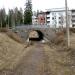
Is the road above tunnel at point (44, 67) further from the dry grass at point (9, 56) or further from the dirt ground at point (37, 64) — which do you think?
the dry grass at point (9, 56)

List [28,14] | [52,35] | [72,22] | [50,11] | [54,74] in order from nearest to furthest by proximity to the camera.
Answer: [54,74]
[52,35]
[28,14]
[72,22]
[50,11]

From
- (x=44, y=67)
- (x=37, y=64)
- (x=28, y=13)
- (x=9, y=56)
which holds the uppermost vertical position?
(x=28, y=13)

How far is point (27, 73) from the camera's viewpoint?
16.7m

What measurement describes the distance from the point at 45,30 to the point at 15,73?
65.7m

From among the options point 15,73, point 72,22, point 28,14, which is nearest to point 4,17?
point 28,14

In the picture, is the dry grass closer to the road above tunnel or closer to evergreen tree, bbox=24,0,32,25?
the road above tunnel

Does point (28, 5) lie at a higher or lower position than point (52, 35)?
higher

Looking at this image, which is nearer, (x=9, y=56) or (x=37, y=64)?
(x=37, y=64)

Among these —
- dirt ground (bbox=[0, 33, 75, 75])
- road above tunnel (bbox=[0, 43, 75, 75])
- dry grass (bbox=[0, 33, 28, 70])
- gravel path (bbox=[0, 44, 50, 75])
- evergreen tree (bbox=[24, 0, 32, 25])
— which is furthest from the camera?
evergreen tree (bbox=[24, 0, 32, 25])

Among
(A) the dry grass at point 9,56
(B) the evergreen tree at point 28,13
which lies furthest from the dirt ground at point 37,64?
(B) the evergreen tree at point 28,13

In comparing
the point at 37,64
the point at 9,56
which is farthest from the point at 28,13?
the point at 37,64

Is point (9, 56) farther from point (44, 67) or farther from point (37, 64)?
point (44, 67)

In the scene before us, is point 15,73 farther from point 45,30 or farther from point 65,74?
point 45,30

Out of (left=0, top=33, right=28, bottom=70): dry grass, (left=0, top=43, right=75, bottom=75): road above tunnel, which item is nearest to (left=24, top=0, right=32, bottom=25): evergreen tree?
(left=0, top=33, right=28, bottom=70): dry grass
